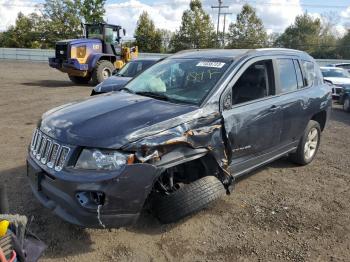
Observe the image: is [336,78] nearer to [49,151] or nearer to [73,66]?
[73,66]

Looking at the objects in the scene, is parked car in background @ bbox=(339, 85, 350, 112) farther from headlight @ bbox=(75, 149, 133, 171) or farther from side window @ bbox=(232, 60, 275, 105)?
headlight @ bbox=(75, 149, 133, 171)

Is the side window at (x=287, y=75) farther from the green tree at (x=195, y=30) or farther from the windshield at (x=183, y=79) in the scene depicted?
the green tree at (x=195, y=30)

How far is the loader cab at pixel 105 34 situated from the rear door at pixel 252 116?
553 inches

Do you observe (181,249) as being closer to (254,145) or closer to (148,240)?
(148,240)

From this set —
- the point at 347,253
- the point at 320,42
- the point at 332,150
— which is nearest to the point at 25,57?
the point at 332,150

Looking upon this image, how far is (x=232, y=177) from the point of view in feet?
12.5

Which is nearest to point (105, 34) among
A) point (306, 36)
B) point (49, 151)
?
point (49, 151)

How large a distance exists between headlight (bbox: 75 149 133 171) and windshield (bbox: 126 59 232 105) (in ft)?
3.64

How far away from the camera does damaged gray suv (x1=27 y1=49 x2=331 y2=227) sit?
9.86 ft

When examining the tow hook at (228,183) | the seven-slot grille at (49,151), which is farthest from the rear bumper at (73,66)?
the tow hook at (228,183)

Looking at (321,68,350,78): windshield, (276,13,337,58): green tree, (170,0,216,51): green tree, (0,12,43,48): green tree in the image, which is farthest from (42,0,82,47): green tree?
(321,68,350,78): windshield

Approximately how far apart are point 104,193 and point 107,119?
745 millimetres

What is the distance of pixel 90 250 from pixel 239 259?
135cm

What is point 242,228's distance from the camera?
12.3 ft
